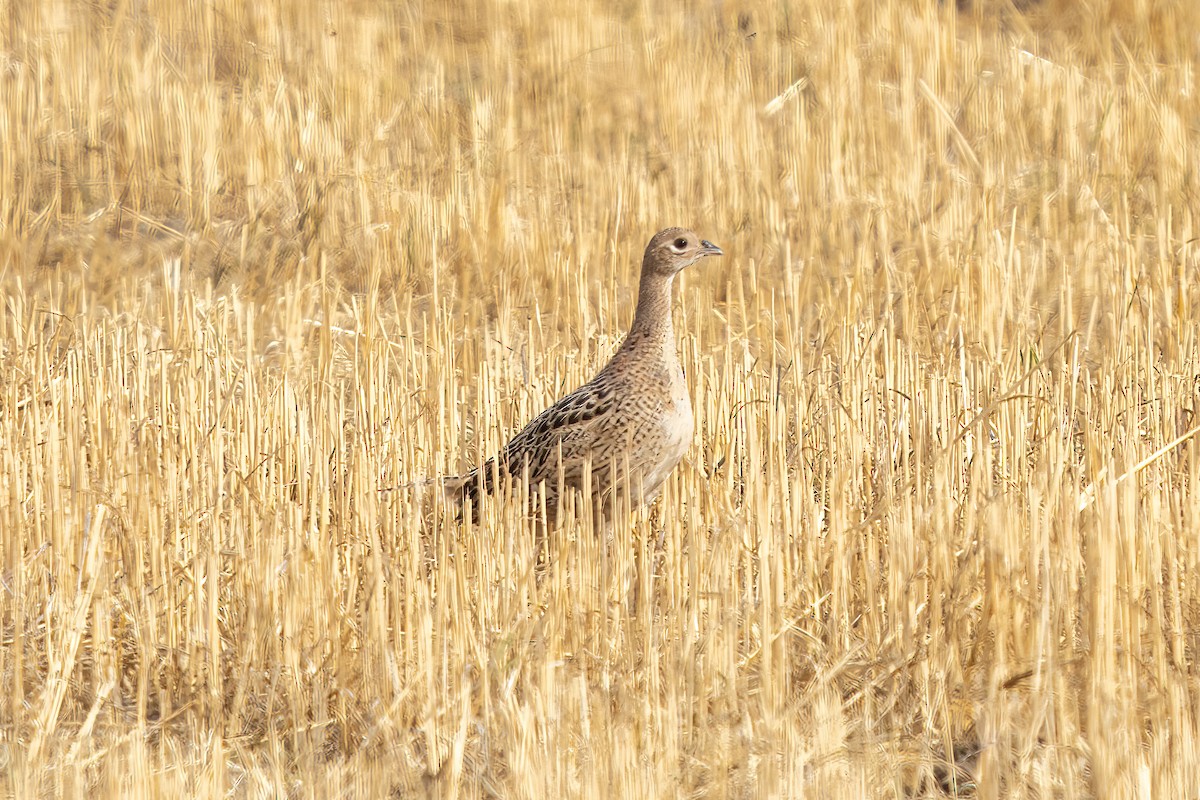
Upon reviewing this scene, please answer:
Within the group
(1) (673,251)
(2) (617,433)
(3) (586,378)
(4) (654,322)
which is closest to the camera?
(2) (617,433)

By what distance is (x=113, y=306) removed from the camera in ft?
25.8

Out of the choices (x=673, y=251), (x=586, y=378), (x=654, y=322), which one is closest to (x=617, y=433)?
(x=654, y=322)

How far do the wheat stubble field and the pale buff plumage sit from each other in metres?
0.21

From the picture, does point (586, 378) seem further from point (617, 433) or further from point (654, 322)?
point (617, 433)

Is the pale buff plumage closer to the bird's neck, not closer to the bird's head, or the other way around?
the bird's neck

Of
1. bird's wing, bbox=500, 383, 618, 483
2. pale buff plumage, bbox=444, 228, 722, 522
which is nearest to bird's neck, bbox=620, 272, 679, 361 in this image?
pale buff plumage, bbox=444, 228, 722, 522

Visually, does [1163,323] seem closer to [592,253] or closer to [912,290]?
[912,290]

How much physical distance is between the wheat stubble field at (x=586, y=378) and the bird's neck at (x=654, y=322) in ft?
1.07

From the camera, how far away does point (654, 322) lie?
5602mm

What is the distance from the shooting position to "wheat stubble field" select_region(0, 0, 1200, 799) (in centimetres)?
359

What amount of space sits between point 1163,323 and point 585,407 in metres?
3.01

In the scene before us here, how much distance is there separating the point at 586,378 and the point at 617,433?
140 cm

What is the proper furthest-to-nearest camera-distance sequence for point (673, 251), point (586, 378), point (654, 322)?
point (586, 378) → point (673, 251) → point (654, 322)

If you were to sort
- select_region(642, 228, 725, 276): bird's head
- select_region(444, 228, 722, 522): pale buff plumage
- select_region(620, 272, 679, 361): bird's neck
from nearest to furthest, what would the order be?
select_region(444, 228, 722, 522): pale buff plumage
select_region(620, 272, 679, 361): bird's neck
select_region(642, 228, 725, 276): bird's head
